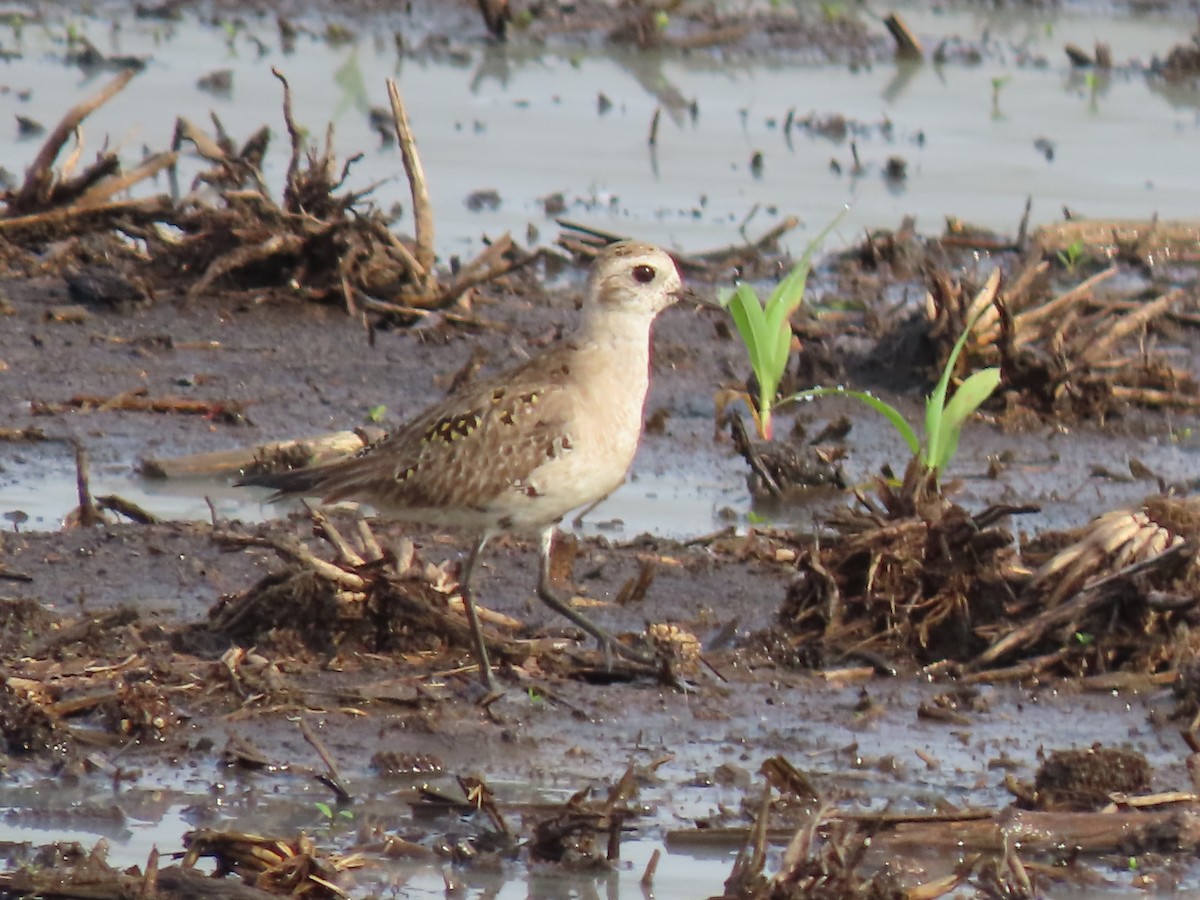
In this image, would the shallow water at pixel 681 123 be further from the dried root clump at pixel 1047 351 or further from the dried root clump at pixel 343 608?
the dried root clump at pixel 343 608

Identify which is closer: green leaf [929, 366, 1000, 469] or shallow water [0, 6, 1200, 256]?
green leaf [929, 366, 1000, 469]

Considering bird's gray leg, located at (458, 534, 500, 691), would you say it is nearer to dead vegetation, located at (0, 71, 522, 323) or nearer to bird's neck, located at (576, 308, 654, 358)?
bird's neck, located at (576, 308, 654, 358)

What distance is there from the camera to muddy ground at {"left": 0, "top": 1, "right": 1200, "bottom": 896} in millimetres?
5172

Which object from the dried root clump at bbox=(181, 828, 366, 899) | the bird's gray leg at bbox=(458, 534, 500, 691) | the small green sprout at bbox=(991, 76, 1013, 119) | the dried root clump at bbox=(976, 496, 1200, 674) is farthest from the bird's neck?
the small green sprout at bbox=(991, 76, 1013, 119)

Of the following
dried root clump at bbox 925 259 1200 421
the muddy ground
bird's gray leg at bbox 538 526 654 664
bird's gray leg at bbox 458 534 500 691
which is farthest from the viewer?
dried root clump at bbox 925 259 1200 421

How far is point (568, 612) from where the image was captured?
269 inches

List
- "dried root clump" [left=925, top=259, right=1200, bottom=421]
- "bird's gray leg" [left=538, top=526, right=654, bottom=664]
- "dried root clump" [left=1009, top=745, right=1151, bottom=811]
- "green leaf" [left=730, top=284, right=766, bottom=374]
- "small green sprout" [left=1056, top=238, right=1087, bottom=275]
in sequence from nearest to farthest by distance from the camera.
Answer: "dried root clump" [left=1009, top=745, right=1151, bottom=811], "bird's gray leg" [left=538, top=526, right=654, bottom=664], "green leaf" [left=730, top=284, right=766, bottom=374], "dried root clump" [left=925, top=259, right=1200, bottom=421], "small green sprout" [left=1056, top=238, right=1087, bottom=275]

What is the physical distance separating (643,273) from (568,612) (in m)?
1.08

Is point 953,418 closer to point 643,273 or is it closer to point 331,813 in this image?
point 643,273

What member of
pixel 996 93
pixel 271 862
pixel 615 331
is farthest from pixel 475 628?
pixel 996 93

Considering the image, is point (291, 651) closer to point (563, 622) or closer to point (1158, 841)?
point (563, 622)

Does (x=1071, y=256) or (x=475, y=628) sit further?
(x=1071, y=256)

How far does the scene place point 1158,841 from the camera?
5.30 meters

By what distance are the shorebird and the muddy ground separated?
21 centimetres
